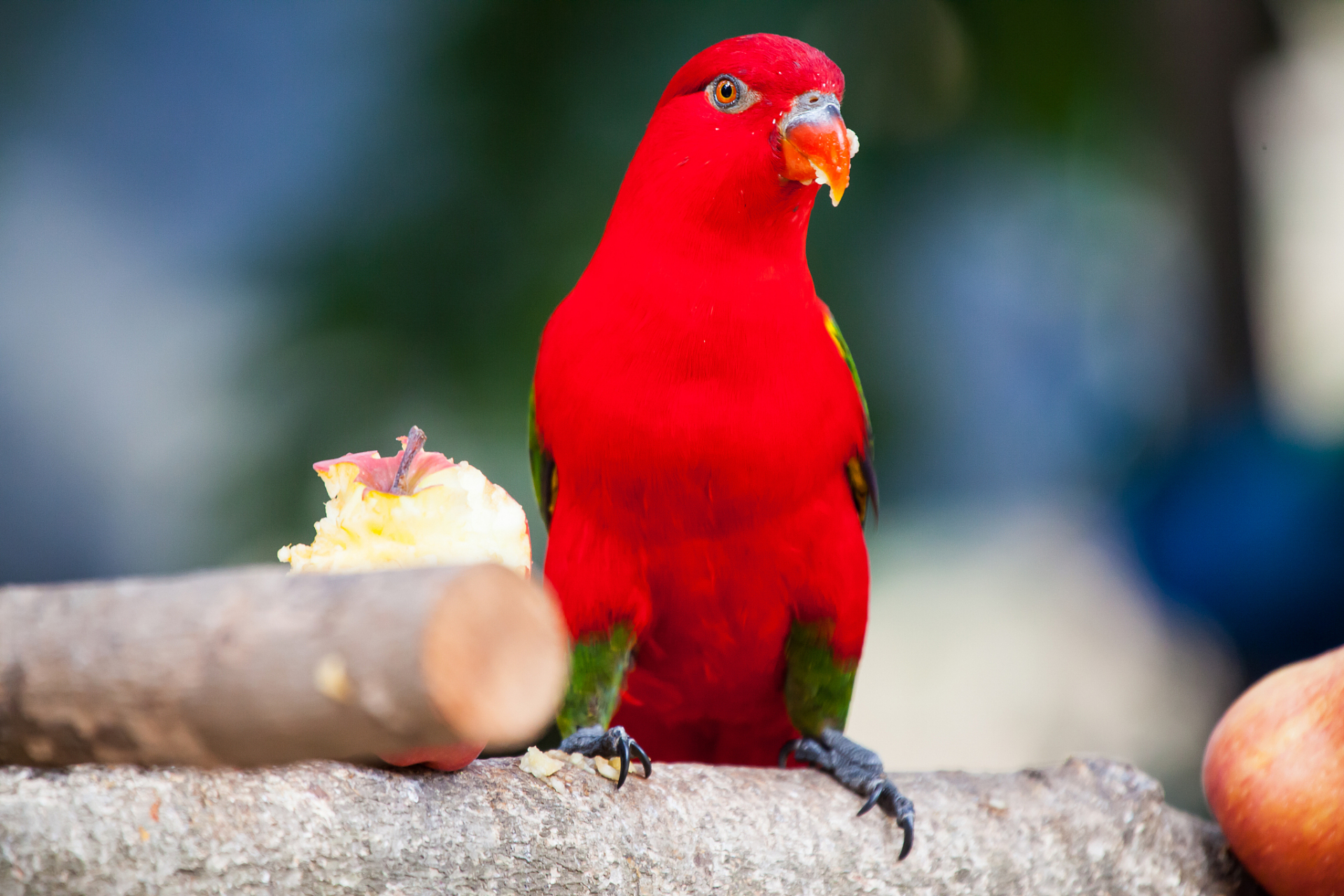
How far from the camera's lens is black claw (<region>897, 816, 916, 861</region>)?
1.52m

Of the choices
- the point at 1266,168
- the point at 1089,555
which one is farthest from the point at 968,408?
the point at 1266,168

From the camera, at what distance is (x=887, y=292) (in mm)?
3375

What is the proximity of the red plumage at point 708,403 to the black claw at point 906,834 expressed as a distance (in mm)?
296

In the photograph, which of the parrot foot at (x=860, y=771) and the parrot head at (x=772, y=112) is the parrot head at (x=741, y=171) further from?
the parrot foot at (x=860, y=771)

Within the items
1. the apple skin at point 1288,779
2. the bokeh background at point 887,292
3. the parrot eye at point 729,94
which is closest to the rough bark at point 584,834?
the apple skin at point 1288,779

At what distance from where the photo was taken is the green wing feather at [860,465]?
70.1 inches

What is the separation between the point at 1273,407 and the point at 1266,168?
775mm

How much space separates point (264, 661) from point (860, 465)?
1196 millimetres

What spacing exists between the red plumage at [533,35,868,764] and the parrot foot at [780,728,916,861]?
0.49 feet

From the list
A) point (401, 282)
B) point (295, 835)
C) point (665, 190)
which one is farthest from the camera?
point (401, 282)

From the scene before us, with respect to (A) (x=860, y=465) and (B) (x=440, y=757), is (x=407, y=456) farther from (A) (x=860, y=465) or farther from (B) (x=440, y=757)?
(A) (x=860, y=465)

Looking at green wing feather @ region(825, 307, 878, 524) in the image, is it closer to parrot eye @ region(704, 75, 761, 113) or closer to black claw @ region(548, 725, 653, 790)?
parrot eye @ region(704, 75, 761, 113)

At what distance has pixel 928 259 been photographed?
3.44 metres

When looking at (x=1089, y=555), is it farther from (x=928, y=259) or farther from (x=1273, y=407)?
(x=928, y=259)
